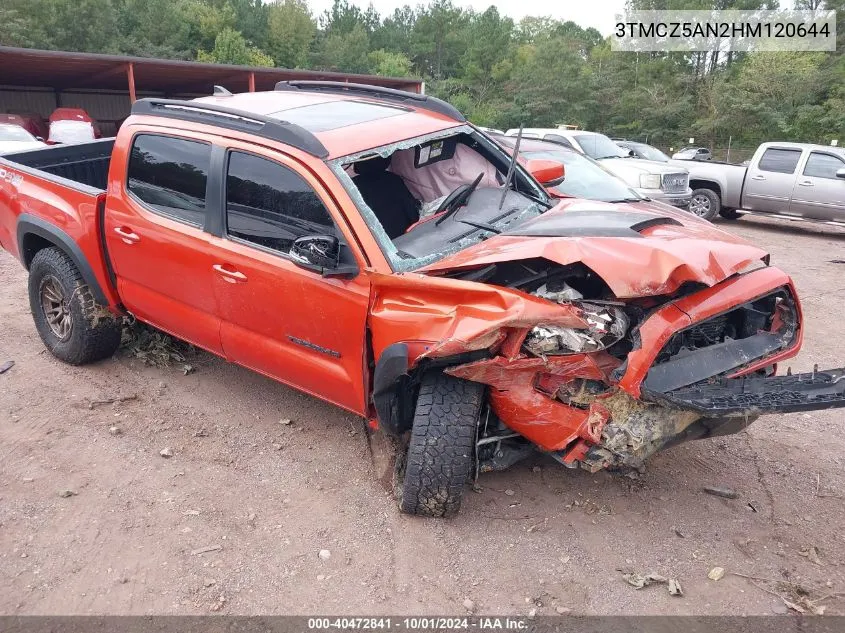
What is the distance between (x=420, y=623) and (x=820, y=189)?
461 inches

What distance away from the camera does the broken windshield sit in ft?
11.3

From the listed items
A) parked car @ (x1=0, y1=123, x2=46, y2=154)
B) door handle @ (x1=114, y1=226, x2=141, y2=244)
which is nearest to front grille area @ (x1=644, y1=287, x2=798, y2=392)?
door handle @ (x1=114, y1=226, x2=141, y2=244)

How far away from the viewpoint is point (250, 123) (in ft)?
12.1

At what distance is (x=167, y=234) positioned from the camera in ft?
13.0

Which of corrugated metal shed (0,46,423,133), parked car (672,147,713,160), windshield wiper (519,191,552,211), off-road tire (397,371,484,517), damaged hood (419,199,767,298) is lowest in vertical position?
off-road tire (397,371,484,517)

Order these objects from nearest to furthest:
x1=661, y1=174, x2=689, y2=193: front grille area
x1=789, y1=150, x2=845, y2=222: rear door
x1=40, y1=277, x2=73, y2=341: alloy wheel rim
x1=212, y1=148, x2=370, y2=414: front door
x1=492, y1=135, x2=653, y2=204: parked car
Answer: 1. x1=212, y1=148, x2=370, y2=414: front door
2. x1=40, y1=277, x2=73, y2=341: alloy wheel rim
3. x1=492, y1=135, x2=653, y2=204: parked car
4. x1=661, y1=174, x2=689, y2=193: front grille area
5. x1=789, y1=150, x2=845, y2=222: rear door

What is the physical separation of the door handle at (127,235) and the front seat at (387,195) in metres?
1.44

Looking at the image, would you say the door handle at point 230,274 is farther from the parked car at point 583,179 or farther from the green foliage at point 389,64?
the green foliage at point 389,64

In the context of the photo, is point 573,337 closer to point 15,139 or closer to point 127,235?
point 127,235

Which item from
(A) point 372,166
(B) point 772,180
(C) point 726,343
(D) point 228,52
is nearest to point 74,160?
(A) point 372,166

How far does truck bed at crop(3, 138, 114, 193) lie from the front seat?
250 cm

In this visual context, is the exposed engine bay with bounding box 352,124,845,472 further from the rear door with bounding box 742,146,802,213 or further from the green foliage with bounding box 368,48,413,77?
the green foliage with bounding box 368,48,413,77

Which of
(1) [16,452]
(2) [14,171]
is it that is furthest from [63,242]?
(1) [16,452]

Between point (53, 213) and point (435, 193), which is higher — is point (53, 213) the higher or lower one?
the lower one
